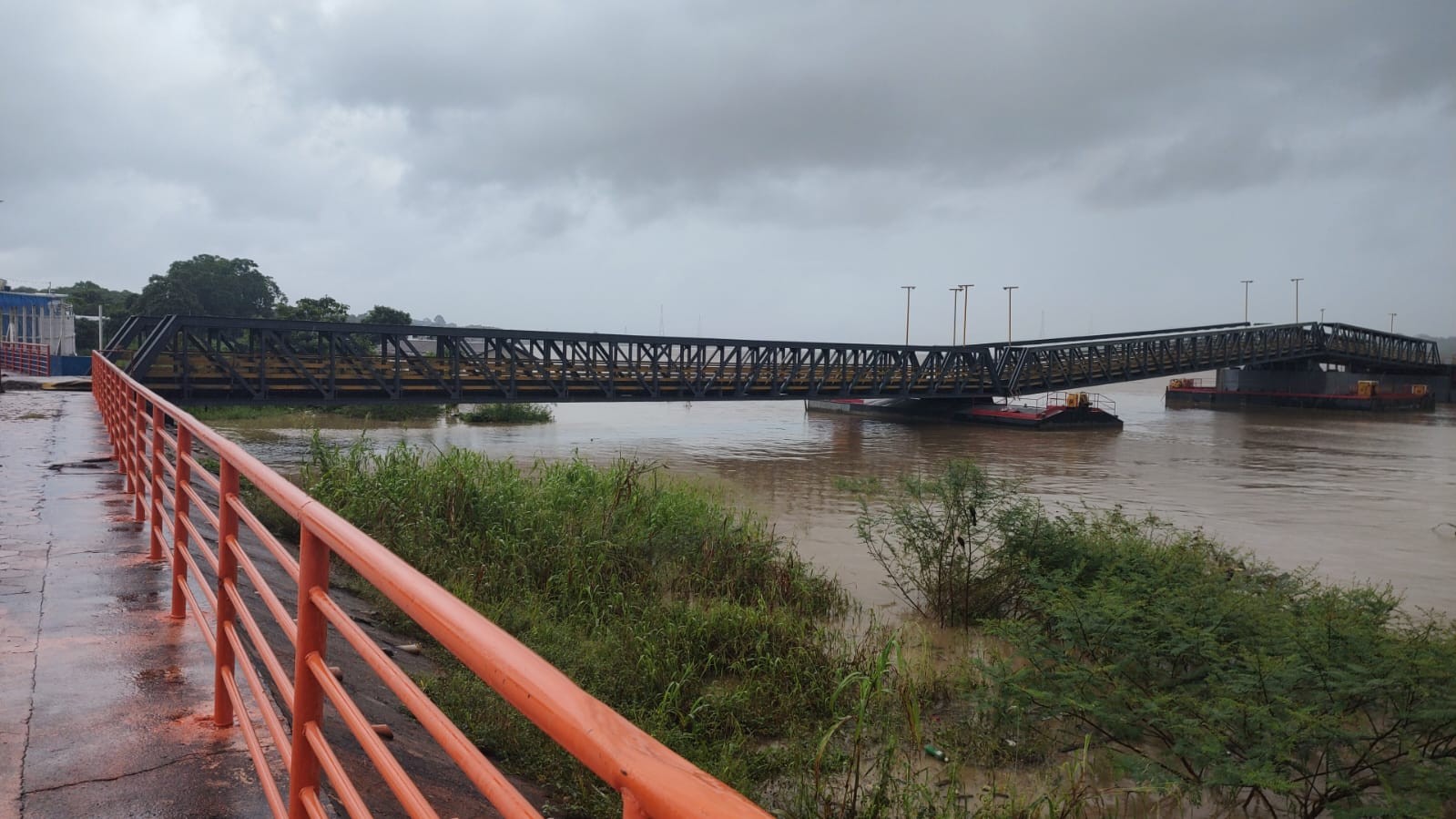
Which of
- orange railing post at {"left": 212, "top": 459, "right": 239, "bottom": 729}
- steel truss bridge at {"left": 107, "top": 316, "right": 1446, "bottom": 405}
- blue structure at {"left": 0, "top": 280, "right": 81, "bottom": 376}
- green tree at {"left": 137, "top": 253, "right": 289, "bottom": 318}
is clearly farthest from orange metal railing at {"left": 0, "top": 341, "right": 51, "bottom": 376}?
Result: orange railing post at {"left": 212, "top": 459, "right": 239, "bottom": 729}

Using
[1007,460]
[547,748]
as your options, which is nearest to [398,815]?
[547,748]

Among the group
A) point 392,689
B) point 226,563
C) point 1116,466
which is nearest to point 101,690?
point 226,563

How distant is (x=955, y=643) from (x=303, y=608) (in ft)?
25.2

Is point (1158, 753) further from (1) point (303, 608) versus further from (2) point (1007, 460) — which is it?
(2) point (1007, 460)

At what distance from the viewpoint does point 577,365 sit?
34.3m

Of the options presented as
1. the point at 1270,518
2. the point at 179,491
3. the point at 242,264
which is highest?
the point at 242,264

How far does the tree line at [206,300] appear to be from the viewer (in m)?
55.7

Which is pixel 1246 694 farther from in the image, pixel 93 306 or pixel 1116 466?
pixel 93 306

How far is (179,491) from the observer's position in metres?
4.36

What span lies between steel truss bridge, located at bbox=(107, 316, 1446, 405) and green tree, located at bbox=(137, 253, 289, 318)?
20.0m

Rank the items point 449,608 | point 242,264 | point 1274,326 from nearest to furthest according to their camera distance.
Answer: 1. point 449,608
2. point 1274,326
3. point 242,264

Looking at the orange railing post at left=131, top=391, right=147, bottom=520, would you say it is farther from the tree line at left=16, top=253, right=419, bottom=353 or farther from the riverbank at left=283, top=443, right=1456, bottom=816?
the tree line at left=16, top=253, right=419, bottom=353

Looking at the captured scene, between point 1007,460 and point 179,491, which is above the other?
point 179,491

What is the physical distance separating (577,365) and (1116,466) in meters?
18.6
